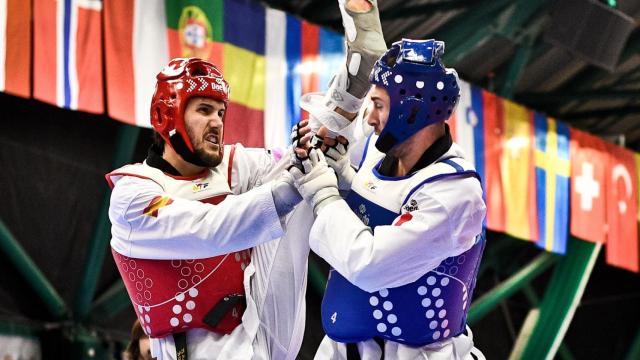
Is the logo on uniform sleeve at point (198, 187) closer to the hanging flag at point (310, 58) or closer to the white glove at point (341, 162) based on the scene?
the white glove at point (341, 162)

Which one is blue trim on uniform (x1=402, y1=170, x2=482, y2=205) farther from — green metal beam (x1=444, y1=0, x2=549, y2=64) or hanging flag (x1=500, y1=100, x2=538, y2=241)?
green metal beam (x1=444, y1=0, x2=549, y2=64)

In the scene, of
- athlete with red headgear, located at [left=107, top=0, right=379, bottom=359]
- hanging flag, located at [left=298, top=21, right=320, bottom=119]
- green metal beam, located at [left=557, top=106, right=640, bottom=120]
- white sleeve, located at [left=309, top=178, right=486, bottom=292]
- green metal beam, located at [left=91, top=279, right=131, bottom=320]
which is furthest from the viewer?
green metal beam, located at [left=557, top=106, right=640, bottom=120]

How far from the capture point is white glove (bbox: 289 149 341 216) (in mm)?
3221

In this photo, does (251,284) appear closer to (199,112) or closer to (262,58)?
(199,112)

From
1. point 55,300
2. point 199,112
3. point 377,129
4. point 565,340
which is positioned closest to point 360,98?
point 377,129

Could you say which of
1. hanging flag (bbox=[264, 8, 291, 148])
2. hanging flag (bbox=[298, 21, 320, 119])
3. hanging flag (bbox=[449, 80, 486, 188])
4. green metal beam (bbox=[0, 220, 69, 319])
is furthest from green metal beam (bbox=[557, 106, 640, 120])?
green metal beam (bbox=[0, 220, 69, 319])

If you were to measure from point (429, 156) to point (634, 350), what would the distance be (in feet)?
40.0

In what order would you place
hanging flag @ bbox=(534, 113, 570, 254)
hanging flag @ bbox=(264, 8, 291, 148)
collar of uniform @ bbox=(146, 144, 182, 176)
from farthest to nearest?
hanging flag @ bbox=(534, 113, 570, 254)
hanging flag @ bbox=(264, 8, 291, 148)
collar of uniform @ bbox=(146, 144, 182, 176)

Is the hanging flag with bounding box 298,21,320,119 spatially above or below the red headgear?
below

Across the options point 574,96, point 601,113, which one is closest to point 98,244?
point 574,96

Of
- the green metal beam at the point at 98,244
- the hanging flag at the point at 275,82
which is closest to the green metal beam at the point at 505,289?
the hanging flag at the point at 275,82

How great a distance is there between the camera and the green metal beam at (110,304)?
832 centimetres

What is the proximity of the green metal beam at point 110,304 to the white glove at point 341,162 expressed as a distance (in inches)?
211

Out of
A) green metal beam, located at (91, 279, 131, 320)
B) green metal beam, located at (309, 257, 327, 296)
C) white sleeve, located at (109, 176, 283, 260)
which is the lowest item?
green metal beam, located at (309, 257, 327, 296)
